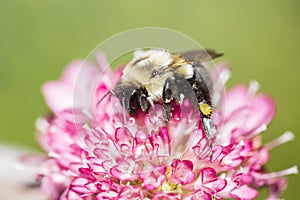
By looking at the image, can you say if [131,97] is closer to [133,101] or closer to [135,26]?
[133,101]

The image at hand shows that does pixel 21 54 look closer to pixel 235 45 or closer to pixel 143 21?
pixel 143 21

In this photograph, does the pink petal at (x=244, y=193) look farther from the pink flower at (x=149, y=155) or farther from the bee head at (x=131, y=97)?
the bee head at (x=131, y=97)

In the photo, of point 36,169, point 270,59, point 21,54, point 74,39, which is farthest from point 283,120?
point 36,169

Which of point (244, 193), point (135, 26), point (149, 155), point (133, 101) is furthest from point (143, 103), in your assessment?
point (135, 26)

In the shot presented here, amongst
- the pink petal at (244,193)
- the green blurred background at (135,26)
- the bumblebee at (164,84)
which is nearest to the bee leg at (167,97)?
the bumblebee at (164,84)

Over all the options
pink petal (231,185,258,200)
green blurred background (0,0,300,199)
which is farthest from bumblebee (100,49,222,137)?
green blurred background (0,0,300,199)
